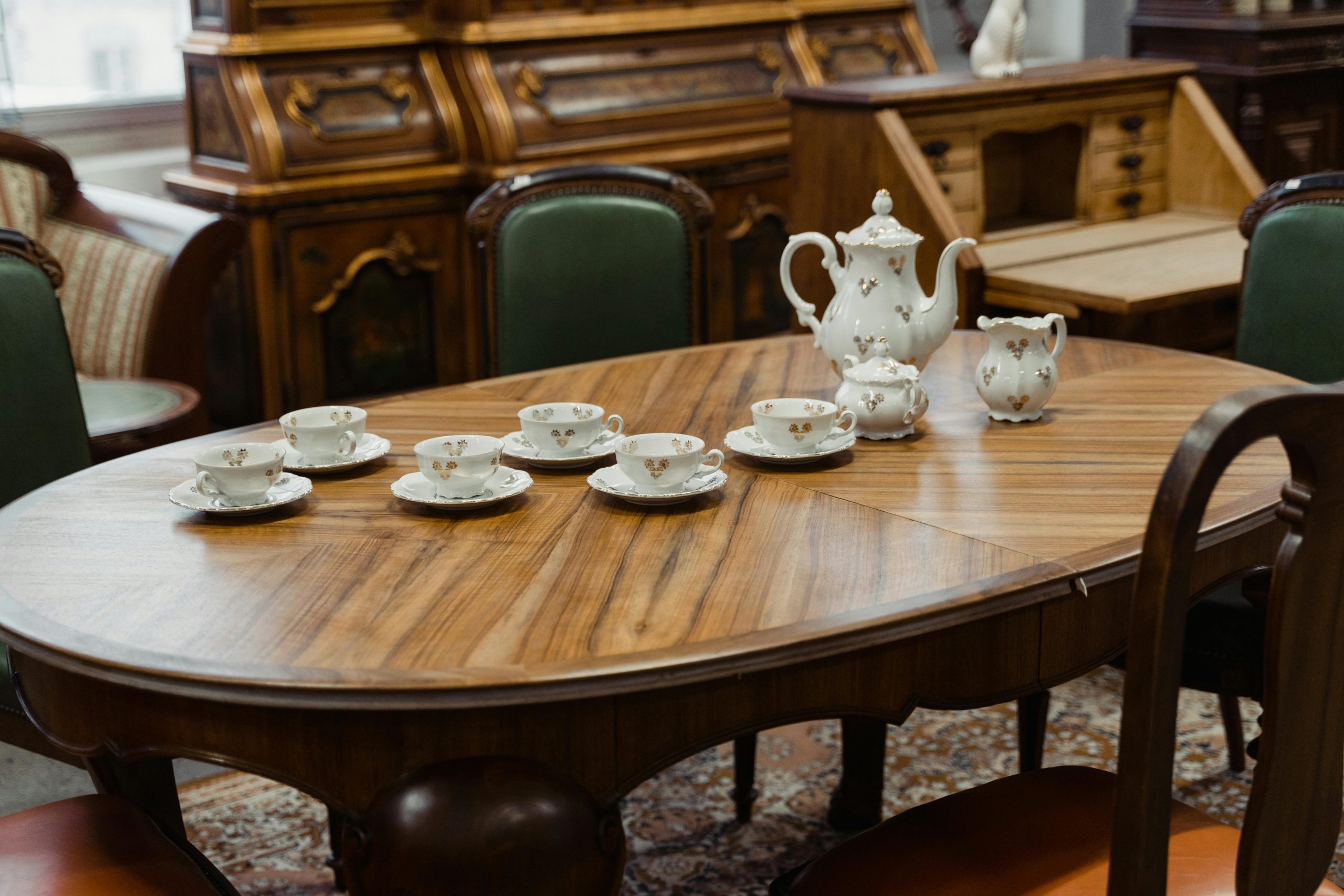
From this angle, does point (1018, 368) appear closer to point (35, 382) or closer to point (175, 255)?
point (35, 382)

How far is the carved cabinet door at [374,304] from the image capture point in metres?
3.72

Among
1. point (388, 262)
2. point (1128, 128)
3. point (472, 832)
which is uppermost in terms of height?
point (1128, 128)

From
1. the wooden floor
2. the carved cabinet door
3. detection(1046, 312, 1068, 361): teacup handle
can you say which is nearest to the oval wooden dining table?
detection(1046, 312, 1068, 361): teacup handle

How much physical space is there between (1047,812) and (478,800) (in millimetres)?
553

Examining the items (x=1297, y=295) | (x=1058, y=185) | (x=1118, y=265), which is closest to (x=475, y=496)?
(x=1297, y=295)

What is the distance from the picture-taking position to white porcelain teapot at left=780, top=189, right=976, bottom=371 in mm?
1804

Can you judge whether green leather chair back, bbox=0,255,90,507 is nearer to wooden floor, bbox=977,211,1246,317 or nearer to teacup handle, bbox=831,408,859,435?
teacup handle, bbox=831,408,859,435

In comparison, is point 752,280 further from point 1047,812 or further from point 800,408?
point 1047,812

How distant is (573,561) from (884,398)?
1.66ft

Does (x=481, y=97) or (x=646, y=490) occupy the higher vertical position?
(x=481, y=97)

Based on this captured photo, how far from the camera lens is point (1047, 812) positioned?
1.37 m

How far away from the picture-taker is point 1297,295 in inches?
88.7

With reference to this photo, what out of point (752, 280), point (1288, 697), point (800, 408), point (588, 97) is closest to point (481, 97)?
point (588, 97)

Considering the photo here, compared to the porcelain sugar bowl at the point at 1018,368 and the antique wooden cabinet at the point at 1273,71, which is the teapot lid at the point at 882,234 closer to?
the porcelain sugar bowl at the point at 1018,368
